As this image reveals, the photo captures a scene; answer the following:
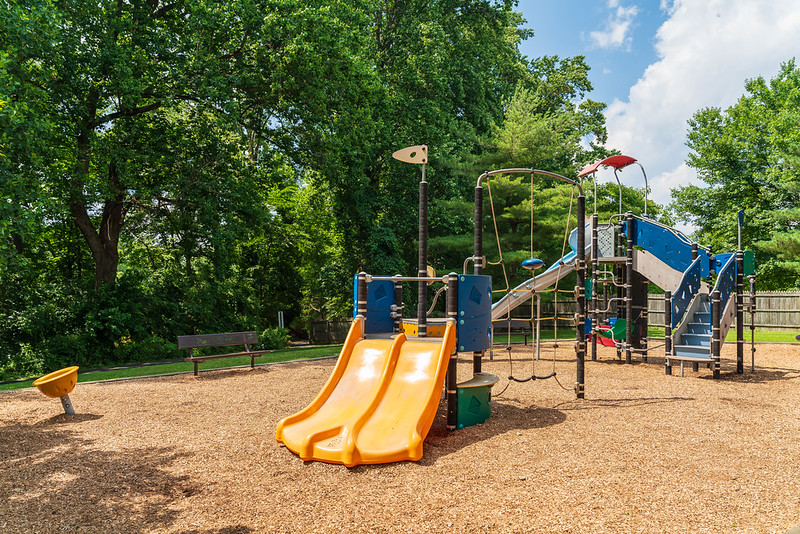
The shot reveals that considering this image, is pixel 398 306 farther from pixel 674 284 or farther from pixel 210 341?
pixel 674 284

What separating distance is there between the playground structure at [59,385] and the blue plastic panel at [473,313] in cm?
554

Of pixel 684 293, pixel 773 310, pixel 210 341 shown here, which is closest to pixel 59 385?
pixel 210 341

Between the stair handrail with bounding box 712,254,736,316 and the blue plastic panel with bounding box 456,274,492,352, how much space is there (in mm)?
6636

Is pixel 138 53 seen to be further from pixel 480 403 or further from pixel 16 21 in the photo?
pixel 480 403

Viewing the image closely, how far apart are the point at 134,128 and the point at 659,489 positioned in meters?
15.7

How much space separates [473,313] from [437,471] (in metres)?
2.23

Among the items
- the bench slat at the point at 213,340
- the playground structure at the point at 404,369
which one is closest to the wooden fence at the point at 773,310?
the bench slat at the point at 213,340

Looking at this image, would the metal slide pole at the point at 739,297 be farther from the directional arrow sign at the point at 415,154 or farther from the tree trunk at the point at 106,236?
the tree trunk at the point at 106,236

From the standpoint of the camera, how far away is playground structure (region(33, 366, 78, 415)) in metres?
7.15

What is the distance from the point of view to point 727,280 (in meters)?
10.9

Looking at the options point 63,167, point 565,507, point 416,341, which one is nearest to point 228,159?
point 63,167

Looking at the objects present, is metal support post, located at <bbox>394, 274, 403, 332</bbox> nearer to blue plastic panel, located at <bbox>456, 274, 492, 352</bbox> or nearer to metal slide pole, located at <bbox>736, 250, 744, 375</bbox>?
blue plastic panel, located at <bbox>456, 274, 492, 352</bbox>

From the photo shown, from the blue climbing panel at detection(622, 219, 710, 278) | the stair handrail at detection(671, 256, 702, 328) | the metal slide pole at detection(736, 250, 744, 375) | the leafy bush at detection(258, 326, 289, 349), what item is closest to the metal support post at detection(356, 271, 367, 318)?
the stair handrail at detection(671, 256, 702, 328)

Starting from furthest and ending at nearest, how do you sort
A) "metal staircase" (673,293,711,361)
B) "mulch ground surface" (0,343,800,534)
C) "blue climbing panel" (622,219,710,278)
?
"blue climbing panel" (622,219,710,278) → "metal staircase" (673,293,711,361) → "mulch ground surface" (0,343,800,534)
